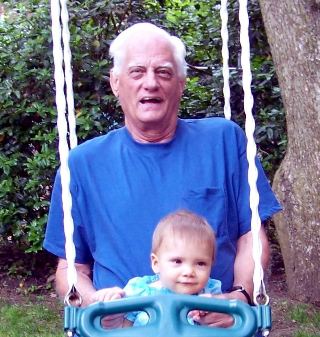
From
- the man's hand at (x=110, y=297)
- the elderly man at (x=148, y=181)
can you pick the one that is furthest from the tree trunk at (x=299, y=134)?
the man's hand at (x=110, y=297)

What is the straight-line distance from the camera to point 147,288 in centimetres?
276

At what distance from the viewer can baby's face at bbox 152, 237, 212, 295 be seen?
2.60 m

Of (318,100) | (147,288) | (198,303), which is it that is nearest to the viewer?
(198,303)

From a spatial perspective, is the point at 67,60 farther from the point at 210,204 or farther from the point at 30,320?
the point at 30,320

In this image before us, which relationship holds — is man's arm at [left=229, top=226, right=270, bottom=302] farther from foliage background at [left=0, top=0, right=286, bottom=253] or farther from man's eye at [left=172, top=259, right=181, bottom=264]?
foliage background at [left=0, top=0, right=286, bottom=253]

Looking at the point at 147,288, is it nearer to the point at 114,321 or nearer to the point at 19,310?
the point at 114,321

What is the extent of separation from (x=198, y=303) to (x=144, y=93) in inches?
38.9

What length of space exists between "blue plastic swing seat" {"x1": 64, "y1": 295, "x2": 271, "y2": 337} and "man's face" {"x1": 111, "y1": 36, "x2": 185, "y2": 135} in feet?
2.90

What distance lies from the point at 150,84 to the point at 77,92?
11.0 ft

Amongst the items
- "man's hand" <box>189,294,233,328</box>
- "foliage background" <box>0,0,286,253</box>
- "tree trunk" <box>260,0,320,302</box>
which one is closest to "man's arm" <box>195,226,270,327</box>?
"man's hand" <box>189,294,233,328</box>

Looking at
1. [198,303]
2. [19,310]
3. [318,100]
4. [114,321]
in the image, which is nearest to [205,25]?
[318,100]

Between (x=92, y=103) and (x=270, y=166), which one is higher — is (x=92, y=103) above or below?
above

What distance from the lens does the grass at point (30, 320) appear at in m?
5.49

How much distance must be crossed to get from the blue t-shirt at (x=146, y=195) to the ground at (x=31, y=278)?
2967 mm
